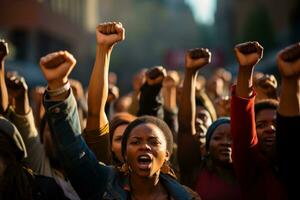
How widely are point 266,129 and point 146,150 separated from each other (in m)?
0.92

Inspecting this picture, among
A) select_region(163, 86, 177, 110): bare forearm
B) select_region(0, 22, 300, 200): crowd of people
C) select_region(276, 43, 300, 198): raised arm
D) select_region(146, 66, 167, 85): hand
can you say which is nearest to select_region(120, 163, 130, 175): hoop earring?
select_region(0, 22, 300, 200): crowd of people

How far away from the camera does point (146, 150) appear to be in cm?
420

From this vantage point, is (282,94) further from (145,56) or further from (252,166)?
(145,56)

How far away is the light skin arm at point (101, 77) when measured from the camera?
14.3ft

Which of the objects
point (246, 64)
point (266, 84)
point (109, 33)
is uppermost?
point (109, 33)

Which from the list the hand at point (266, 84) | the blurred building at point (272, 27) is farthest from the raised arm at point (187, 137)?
the blurred building at point (272, 27)

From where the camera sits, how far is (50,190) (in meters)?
4.33

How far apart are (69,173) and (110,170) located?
28 cm

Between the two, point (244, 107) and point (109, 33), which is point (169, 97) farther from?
point (244, 107)

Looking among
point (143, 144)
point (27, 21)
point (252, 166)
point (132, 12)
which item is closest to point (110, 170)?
point (143, 144)

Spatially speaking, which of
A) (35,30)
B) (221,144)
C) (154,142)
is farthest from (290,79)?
(35,30)

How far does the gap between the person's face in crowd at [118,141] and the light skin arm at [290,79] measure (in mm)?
1462

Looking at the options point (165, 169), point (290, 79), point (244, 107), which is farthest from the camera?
point (165, 169)

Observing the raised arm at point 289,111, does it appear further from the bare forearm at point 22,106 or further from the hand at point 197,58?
the bare forearm at point 22,106
